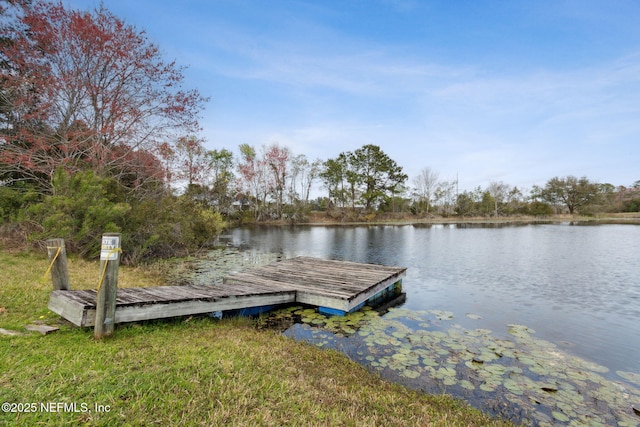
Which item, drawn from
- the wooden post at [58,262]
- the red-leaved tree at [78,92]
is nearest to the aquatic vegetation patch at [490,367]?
the wooden post at [58,262]

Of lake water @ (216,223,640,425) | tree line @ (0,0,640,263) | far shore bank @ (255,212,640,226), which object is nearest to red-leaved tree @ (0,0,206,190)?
tree line @ (0,0,640,263)

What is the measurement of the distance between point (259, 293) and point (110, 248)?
2677 mm

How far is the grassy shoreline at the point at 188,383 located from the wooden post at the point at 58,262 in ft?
1.35

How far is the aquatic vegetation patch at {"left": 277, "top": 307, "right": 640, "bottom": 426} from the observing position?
296 centimetres

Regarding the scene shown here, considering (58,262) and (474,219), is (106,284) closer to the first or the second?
(58,262)

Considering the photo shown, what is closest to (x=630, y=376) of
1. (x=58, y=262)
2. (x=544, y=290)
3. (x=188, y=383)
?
(x=544, y=290)

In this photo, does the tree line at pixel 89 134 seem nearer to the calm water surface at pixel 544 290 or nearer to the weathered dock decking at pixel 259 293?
the weathered dock decking at pixel 259 293

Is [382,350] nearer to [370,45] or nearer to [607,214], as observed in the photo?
[370,45]

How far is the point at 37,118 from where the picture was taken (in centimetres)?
881

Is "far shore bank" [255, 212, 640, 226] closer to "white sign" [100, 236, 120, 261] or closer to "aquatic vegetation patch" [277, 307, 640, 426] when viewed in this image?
"aquatic vegetation patch" [277, 307, 640, 426]

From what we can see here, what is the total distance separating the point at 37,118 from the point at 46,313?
8.43 m

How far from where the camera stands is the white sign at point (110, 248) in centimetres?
315

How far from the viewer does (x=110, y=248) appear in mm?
3174

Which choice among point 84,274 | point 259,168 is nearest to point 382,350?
point 84,274
